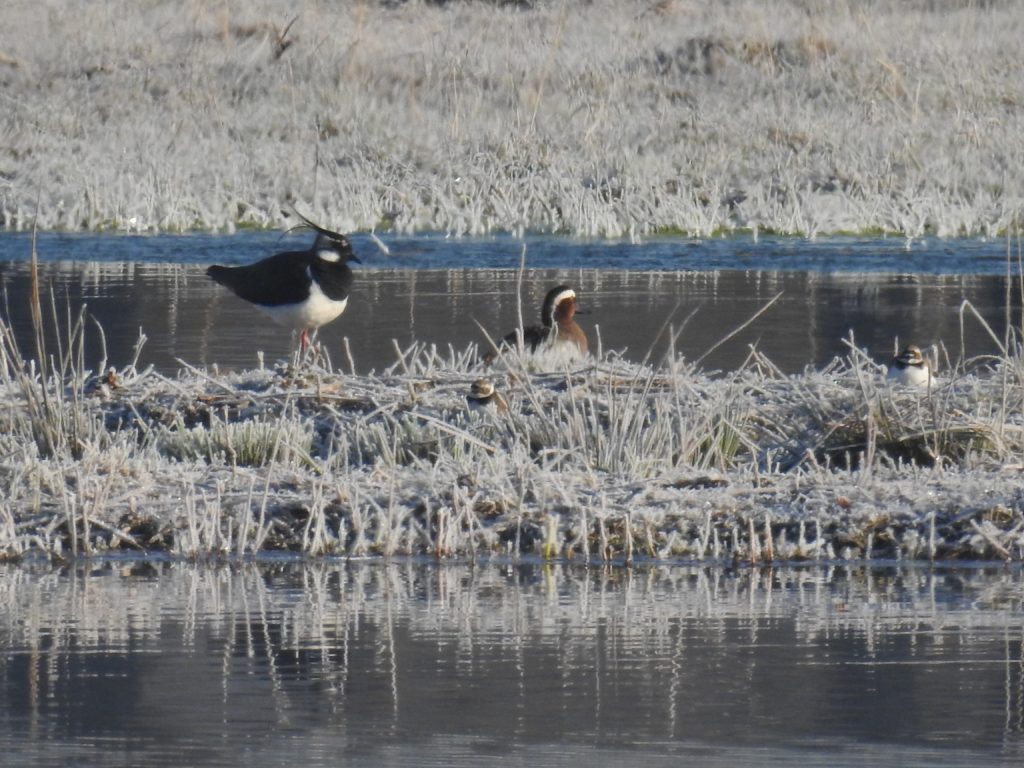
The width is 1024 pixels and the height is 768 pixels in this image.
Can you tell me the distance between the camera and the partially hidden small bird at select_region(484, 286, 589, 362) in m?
12.0

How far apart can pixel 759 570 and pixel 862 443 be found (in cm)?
186

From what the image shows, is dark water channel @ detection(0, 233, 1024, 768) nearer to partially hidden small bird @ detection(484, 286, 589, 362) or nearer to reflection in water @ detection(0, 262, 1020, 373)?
partially hidden small bird @ detection(484, 286, 589, 362)

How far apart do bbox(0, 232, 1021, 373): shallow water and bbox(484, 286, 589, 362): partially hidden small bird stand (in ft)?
1.56

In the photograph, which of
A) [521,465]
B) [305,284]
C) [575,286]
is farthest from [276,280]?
[575,286]

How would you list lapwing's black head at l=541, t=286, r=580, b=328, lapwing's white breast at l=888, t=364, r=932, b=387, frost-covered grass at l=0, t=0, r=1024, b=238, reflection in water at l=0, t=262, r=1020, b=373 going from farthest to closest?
A: 1. frost-covered grass at l=0, t=0, r=1024, b=238
2. reflection in water at l=0, t=262, r=1020, b=373
3. lapwing's black head at l=541, t=286, r=580, b=328
4. lapwing's white breast at l=888, t=364, r=932, b=387

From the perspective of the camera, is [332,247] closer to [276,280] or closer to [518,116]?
[276,280]

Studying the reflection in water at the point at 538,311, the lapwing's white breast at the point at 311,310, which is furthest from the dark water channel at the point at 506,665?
the reflection in water at the point at 538,311

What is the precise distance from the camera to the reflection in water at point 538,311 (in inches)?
598

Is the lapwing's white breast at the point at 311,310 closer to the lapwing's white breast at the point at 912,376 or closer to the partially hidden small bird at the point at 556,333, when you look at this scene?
the partially hidden small bird at the point at 556,333

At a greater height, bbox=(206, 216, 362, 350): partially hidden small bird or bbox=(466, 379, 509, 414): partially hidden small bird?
bbox=(206, 216, 362, 350): partially hidden small bird

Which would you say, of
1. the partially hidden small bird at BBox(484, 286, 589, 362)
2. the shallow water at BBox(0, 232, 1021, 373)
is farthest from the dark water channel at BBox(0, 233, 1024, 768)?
the shallow water at BBox(0, 232, 1021, 373)

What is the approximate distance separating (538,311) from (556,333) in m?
5.63

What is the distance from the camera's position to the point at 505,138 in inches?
1037

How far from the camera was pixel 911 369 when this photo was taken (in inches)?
414
